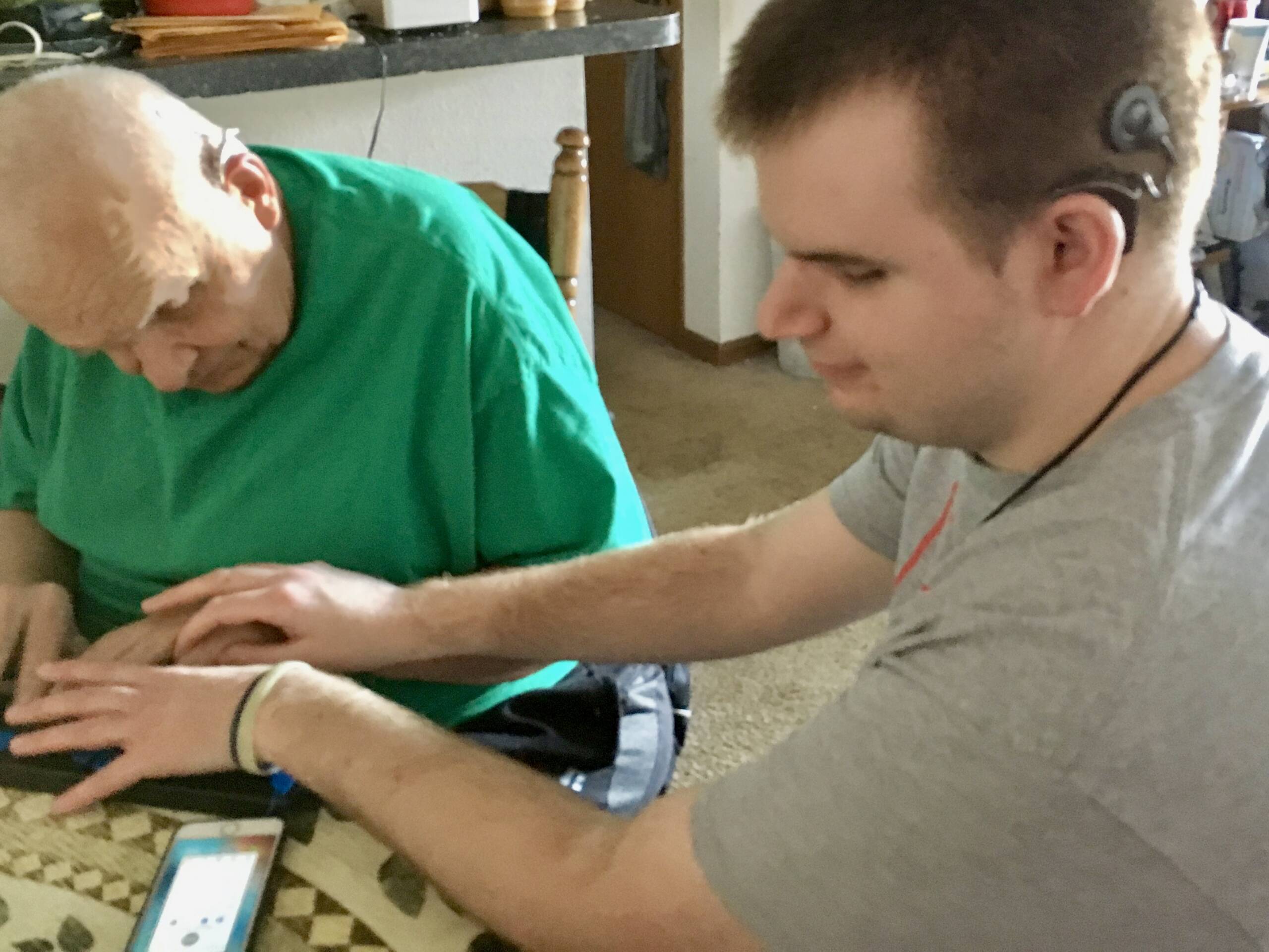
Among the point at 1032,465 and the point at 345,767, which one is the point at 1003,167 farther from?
the point at 345,767

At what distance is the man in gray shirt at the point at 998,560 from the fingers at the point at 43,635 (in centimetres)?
20

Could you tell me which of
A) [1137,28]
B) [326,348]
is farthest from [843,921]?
[326,348]

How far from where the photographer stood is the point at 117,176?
860 mm

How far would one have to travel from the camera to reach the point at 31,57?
5.57ft

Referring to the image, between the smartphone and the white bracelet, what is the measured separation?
0.08 m

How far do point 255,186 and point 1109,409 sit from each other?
0.73 meters

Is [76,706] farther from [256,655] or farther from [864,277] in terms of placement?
[864,277]

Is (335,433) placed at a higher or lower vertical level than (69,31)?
lower

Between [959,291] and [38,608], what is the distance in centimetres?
83

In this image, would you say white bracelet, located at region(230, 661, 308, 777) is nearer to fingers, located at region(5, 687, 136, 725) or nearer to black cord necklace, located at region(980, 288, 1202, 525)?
fingers, located at region(5, 687, 136, 725)

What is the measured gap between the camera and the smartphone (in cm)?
63

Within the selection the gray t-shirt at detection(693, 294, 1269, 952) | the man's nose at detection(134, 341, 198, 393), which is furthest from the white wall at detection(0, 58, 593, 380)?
the gray t-shirt at detection(693, 294, 1269, 952)

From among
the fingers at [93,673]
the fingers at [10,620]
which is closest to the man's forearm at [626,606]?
the fingers at [93,673]

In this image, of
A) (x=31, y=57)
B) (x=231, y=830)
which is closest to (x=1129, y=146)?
(x=231, y=830)
